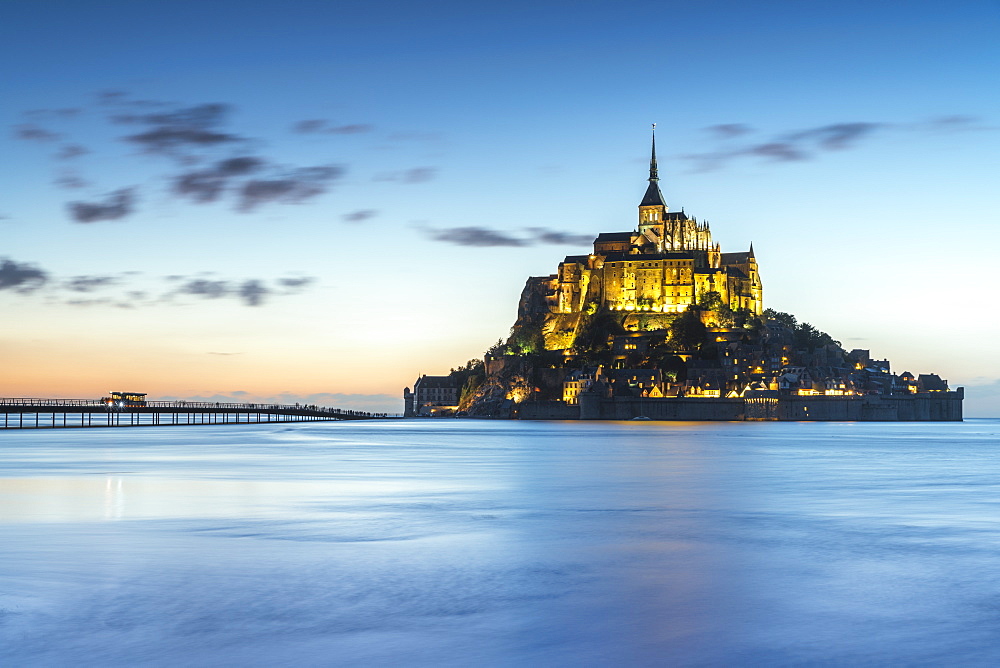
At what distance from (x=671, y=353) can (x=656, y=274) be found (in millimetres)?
14065

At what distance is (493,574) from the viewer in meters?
14.0

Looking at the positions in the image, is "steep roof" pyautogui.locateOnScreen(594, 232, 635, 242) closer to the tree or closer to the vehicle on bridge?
the tree

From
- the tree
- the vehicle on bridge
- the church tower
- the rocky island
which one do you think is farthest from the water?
the church tower

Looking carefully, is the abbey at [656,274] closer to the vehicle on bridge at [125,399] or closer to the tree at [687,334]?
the tree at [687,334]

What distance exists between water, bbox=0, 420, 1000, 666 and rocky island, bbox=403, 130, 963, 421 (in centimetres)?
9401

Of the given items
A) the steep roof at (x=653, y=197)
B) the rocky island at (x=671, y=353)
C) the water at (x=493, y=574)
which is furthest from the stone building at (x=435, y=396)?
the water at (x=493, y=574)

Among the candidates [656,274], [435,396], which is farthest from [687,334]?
[435,396]

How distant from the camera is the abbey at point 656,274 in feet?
441

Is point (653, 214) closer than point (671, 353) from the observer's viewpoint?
No

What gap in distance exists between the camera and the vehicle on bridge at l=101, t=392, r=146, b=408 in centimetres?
10394

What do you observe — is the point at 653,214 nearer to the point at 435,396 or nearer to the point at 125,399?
the point at 435,396

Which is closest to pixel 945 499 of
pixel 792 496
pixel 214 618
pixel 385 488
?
pixel 792 496

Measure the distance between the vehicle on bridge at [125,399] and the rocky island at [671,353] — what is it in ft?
159

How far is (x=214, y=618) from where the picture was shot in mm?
10930
